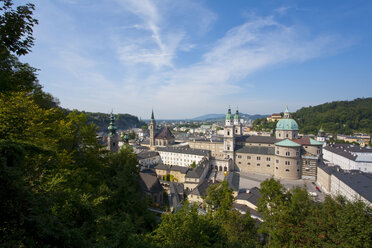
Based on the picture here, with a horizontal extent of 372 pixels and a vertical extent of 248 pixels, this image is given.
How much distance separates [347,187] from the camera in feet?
99.8

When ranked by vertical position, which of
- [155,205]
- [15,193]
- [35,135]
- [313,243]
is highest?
[35,135]

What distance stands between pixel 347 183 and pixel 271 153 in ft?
64.1

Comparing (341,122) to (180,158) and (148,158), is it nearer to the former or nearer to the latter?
(180,158)

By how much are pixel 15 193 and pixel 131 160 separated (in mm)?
14887

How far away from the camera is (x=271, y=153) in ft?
162

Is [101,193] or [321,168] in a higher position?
[101,193]

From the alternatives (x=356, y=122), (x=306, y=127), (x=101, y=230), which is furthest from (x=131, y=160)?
(x=356, y=122)

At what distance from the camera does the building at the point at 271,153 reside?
45031 millimetres

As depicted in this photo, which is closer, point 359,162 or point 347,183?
point 347,183

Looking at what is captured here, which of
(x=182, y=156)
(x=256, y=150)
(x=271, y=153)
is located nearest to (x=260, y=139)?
(x=256, y=150)

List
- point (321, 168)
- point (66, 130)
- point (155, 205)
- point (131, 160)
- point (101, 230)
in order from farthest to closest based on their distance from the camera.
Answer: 1. point (321, 168)
2. point (155, 205)
3. point (131, 160)
4. point (66, 130)
5. point (101, 230)

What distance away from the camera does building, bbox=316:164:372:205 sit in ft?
87.5

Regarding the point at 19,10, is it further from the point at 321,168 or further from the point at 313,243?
the point at 321,168

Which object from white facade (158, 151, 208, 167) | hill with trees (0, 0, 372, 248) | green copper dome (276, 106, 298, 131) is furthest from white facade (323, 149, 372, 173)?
hill with trees (0, 0, 372, 248)
